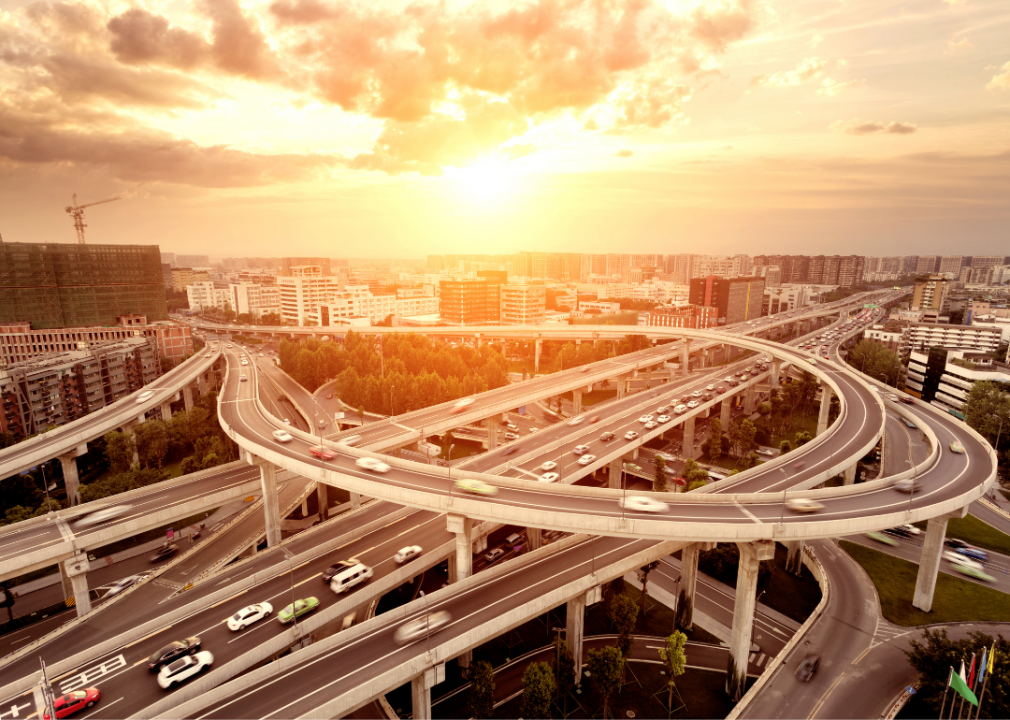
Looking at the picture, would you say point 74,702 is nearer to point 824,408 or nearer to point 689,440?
point 689,440

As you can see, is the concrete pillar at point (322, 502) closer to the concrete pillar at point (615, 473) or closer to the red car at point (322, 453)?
the red car at point (322, 453)

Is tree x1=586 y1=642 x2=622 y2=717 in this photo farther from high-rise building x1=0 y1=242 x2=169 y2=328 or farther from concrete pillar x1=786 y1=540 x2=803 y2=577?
high-rise building x1=0 y1=242 x2=169 y2=328

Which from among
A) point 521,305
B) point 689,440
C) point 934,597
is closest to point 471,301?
point 521,305

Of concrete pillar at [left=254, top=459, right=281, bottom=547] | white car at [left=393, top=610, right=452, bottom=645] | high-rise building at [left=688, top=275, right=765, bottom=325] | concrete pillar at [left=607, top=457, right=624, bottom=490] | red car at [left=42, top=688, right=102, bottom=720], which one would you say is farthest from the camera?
high-rise building at [left=688, top=275, right=765, bottom=325]

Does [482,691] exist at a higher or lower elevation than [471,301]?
lower

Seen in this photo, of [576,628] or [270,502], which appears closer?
[576,628]

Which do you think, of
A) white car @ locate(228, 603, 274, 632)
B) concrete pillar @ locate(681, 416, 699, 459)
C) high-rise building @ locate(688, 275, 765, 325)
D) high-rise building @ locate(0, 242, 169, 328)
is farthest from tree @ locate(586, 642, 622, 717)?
high-rise building @ locate(688, 275, 765, 325)

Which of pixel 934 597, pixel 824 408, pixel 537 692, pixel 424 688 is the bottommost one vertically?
pixel 934 597

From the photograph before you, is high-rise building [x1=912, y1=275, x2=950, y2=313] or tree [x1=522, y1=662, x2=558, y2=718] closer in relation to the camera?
tree [x1=522, y1=662, x2=558, y2=718]
